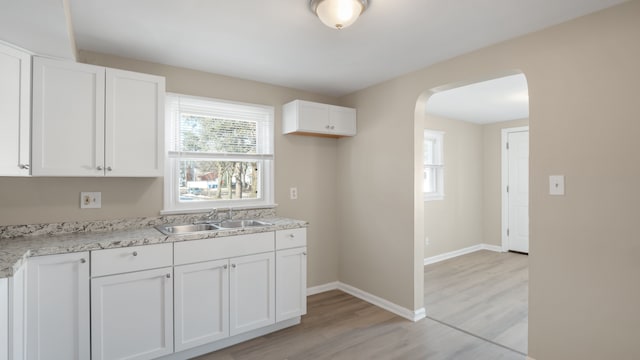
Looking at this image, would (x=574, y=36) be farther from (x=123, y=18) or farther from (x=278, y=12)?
(x=123, y=18)

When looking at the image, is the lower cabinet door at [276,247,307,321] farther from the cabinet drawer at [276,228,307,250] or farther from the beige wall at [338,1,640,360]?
the beige wall at [338,1,640,360]

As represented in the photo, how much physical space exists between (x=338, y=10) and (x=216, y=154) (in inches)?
74.2

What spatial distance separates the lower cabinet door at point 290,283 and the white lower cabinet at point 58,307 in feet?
4.43

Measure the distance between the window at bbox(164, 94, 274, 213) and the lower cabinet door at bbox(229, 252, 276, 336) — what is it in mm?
787

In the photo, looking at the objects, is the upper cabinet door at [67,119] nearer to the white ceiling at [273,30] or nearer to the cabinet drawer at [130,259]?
the white ceiling at [273,30]

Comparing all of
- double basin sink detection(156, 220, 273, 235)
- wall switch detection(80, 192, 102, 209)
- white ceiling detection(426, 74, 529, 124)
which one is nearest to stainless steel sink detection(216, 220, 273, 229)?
double basin sink detection(156, 220, 273, 235)

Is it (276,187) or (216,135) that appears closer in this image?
(216,135)

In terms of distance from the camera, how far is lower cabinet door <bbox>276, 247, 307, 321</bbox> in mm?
2826

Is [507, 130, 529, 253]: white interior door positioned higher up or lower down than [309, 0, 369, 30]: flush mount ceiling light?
lower down

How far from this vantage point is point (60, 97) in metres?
2.17

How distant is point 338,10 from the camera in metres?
1.79

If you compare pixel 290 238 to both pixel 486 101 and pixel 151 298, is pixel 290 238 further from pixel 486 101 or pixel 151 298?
pixel 486 101

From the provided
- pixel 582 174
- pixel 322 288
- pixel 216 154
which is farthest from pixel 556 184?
pixel 216 154

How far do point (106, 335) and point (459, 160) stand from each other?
5.36 metres
